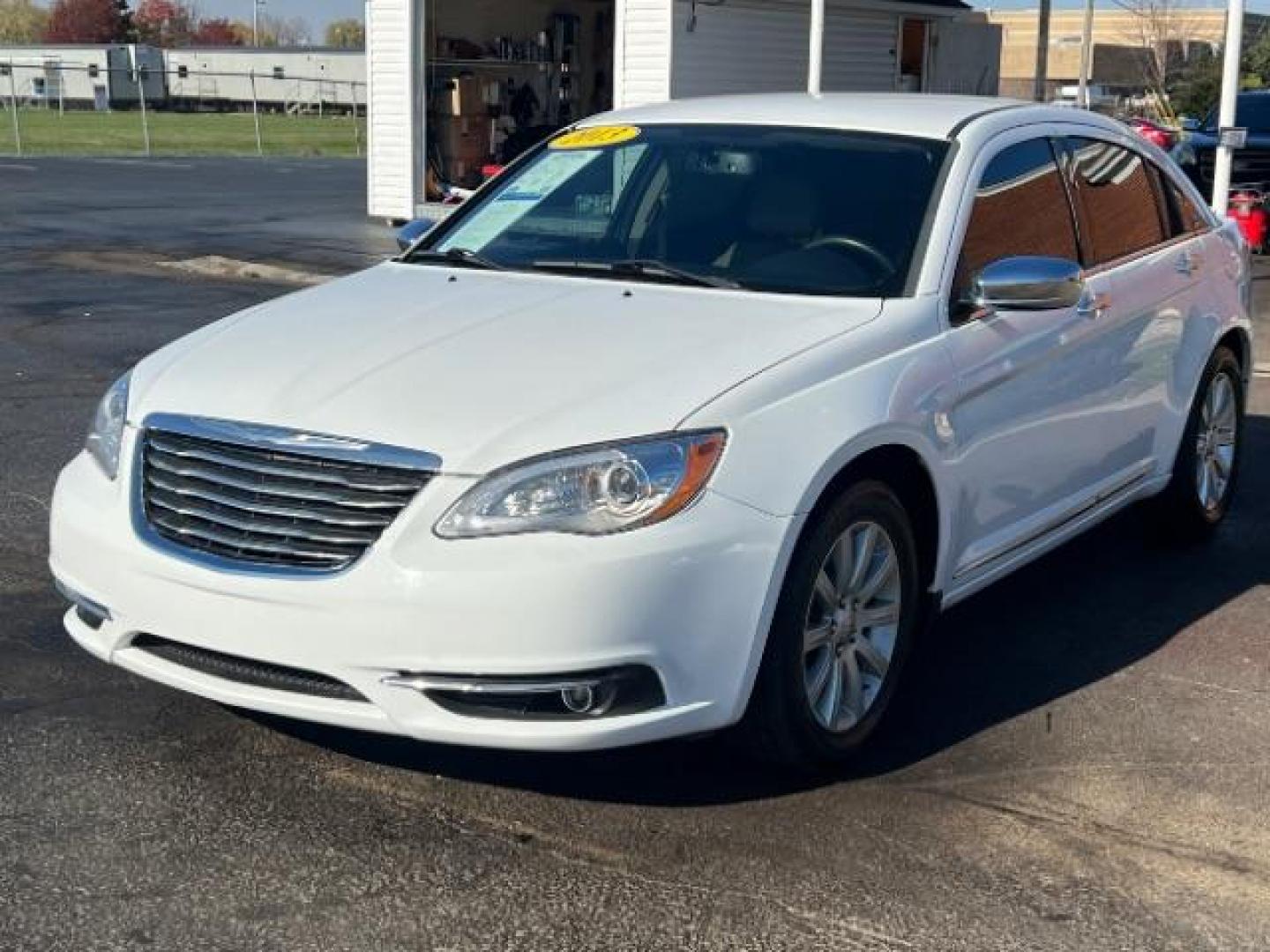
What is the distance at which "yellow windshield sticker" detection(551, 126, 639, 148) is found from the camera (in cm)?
587

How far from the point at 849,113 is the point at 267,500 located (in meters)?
2.55

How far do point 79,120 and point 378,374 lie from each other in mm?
54883

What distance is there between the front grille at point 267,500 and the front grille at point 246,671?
24 cm

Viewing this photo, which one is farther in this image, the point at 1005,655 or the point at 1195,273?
the point at 1195,273

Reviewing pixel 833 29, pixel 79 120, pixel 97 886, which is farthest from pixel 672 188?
pixel 79 120

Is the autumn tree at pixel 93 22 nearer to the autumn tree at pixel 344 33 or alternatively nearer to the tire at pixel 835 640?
the autumn tree at pixel 344 33

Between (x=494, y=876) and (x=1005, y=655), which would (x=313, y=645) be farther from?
(x=1005, y=655)

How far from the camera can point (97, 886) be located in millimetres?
3775

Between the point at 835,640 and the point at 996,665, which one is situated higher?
the point at 835,640

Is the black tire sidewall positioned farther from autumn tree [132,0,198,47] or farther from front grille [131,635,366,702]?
autumn tree [132,0,198,47]

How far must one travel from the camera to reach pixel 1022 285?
16.0ft

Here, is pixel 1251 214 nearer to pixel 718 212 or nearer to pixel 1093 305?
pixel 1093 305

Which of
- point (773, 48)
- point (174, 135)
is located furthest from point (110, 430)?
point (174, 135)

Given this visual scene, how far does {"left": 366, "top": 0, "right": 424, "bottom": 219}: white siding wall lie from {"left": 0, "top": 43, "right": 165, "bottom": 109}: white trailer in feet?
168
